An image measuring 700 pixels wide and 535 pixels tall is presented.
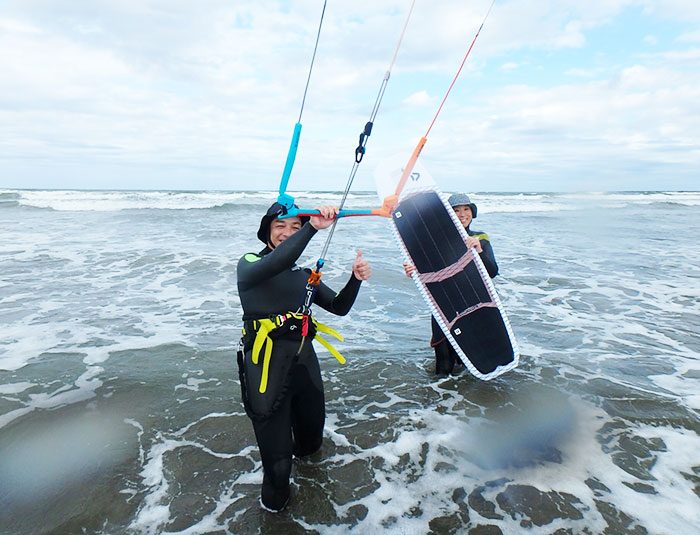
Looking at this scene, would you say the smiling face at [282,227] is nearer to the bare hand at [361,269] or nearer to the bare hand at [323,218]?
the bare hand at [323,218]

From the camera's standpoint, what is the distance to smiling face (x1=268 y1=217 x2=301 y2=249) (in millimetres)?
3216

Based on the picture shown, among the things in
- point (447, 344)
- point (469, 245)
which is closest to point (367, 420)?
point (447, 344)

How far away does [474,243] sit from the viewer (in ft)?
18.3

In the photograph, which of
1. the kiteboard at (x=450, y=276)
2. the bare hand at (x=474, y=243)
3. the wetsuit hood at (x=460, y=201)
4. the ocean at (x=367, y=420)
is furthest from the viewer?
the wetsuit hood at (x=460, y=201)

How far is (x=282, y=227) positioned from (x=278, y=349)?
94 centimetres

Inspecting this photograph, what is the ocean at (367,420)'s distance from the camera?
3303mm

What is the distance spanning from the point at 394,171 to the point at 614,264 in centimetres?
976

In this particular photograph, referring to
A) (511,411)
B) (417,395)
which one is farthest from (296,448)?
(511,411)

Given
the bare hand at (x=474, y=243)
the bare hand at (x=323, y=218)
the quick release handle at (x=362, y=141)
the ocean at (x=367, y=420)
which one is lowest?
the ocean at (x=367, y=420)

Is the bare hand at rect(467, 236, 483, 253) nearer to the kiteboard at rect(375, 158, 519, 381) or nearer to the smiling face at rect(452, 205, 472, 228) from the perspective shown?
the kiteboard at rect(375, 158, 519, 381)

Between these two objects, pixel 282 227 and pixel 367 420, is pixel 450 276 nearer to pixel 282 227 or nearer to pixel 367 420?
pixel 367 420

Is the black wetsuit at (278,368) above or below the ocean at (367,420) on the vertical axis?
above

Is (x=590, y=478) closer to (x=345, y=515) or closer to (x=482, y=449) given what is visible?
(x=482, y=449)

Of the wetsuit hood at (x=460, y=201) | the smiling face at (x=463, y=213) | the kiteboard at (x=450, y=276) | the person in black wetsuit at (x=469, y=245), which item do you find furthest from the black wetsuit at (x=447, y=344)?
the wetsuit hood at (x=460, y=201)
